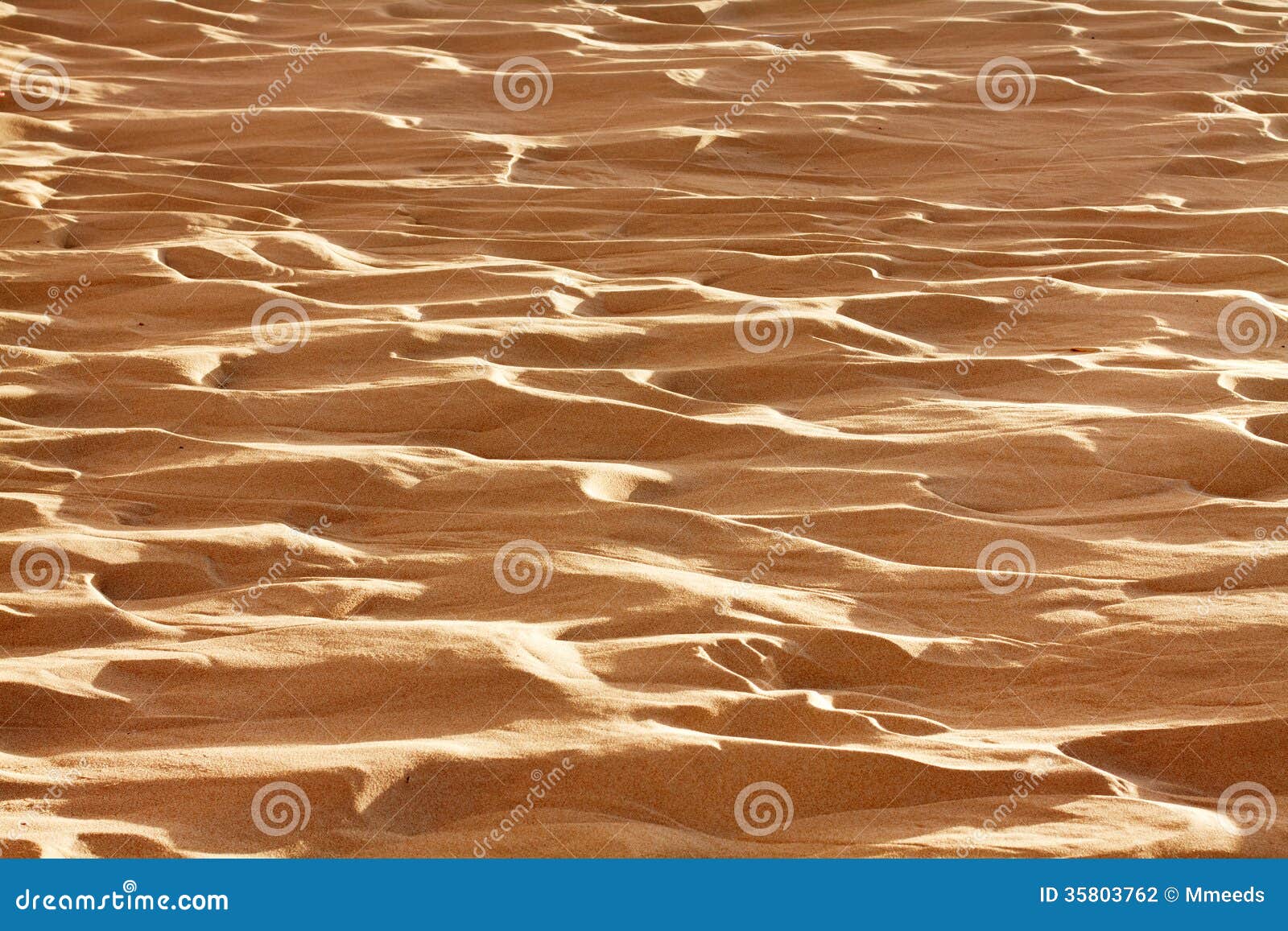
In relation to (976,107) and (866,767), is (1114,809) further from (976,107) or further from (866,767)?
(976,107)

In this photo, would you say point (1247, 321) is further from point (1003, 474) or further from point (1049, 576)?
point (1049, 576)

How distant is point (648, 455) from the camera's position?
284 centimetres

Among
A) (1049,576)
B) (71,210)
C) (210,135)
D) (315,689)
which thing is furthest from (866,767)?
(210,135)

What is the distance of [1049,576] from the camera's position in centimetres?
239

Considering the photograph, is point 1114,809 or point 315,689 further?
point 315,689

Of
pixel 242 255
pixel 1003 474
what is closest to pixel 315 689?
pixel 1003 474

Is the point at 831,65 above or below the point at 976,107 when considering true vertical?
above

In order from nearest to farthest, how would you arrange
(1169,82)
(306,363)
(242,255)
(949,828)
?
(949,828) < (306,363) < (242,255) < (1169,82)

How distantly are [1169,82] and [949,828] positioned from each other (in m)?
3.91

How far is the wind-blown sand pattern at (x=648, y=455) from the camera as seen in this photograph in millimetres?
1922

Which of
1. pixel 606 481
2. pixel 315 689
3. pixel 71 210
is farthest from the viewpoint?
pixel 71 210

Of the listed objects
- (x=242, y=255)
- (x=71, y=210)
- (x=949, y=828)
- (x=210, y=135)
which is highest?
(x=210, y=135)

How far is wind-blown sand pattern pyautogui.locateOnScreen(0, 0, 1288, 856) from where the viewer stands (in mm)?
1922

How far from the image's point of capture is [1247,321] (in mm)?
3311
